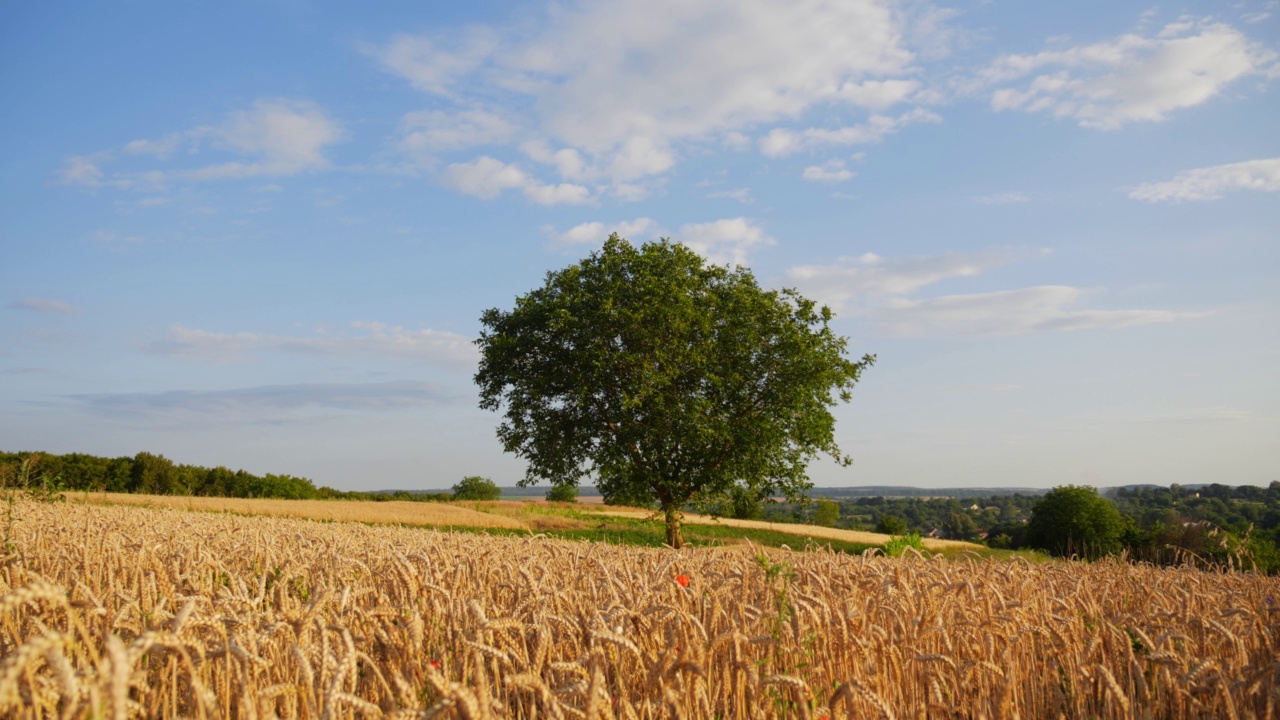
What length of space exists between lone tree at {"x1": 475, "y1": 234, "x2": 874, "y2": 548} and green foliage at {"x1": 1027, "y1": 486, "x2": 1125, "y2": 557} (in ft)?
58.0

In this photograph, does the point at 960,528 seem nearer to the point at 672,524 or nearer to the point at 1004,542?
the point at 1004,542

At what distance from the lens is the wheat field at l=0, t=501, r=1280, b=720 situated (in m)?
2.72

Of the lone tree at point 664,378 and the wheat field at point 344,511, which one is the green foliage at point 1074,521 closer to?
the lone tree at point 664,378

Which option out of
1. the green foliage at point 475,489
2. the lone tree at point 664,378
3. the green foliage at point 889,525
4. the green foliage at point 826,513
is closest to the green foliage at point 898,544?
the lone tree at point 664,378

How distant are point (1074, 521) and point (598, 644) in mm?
42417

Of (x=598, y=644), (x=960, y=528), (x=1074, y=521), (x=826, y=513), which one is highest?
(x=598, y=644)

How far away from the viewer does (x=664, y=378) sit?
26.2 meters

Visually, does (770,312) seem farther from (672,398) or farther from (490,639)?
(490,639)

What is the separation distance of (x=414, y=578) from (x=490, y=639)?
3.54ft

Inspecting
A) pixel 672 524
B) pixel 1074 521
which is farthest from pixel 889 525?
pixel 672 524

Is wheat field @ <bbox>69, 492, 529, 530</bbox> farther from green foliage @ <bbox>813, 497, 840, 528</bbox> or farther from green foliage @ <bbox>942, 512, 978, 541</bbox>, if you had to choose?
green foliage @ <bbox>813, 497, 840, 528</bbox>

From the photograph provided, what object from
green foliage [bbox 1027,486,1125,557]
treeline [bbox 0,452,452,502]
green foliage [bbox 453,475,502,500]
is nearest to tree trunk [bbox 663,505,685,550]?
green foliage [bbox 1027,486,1125,557]

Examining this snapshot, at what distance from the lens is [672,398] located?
1074 inches

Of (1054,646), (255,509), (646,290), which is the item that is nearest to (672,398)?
(646,290)
